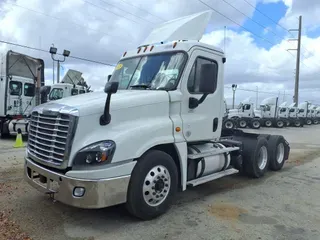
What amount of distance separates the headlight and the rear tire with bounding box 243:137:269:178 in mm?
4208

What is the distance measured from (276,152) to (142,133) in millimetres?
5062

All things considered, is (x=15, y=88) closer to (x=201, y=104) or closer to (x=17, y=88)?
(x=17, y=88)

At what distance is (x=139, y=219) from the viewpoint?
15.5 feet

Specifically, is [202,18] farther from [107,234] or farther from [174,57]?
[107,234]

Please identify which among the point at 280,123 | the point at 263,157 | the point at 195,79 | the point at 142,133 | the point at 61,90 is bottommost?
the point at 263,157

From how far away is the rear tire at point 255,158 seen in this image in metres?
7.46

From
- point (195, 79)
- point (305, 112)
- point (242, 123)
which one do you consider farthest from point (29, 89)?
point (305, 112)

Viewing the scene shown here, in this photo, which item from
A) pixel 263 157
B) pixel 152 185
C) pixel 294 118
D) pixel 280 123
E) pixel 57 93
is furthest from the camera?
pixel 294 118

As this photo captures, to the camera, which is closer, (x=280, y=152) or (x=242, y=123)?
(x=280, y=152)

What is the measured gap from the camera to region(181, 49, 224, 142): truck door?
5.39 metres

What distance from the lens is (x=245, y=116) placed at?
3092 centimetres

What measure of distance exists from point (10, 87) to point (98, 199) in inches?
507

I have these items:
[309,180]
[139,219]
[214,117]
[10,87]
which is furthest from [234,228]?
[10,87]

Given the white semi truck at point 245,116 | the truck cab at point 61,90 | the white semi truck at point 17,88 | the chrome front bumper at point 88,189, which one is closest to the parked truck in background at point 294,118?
the white semi truck at point 245,116
